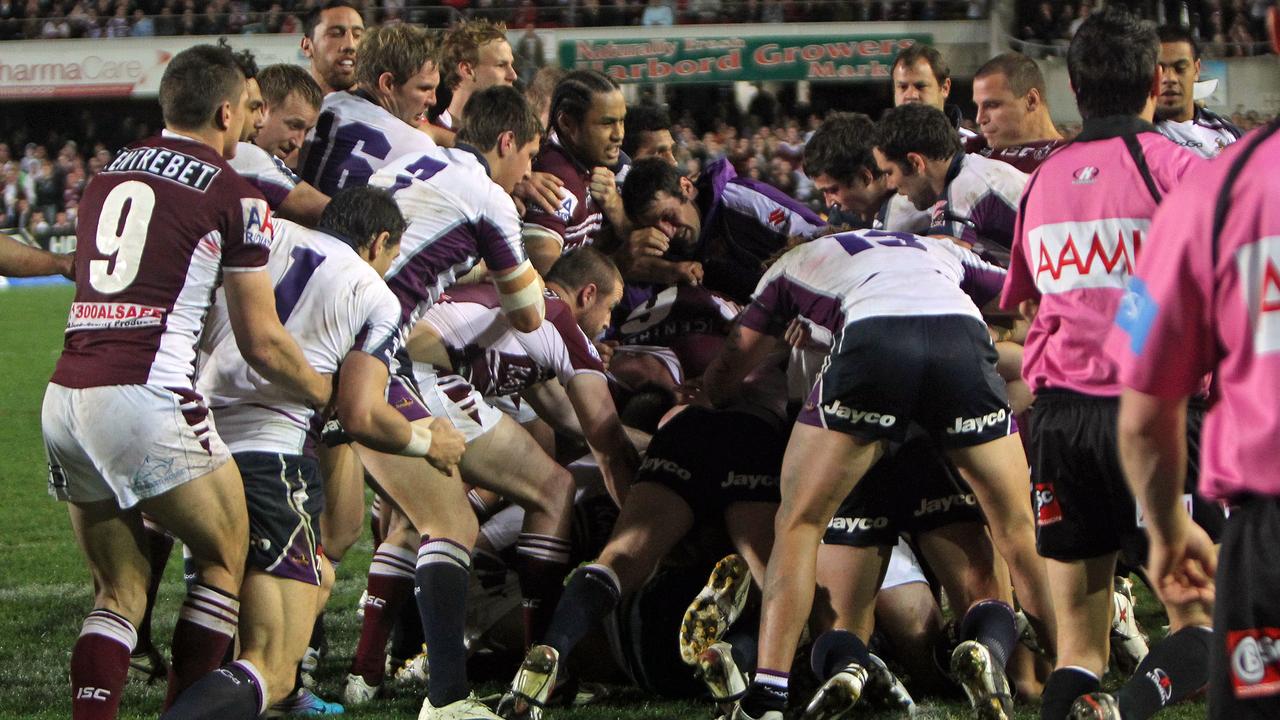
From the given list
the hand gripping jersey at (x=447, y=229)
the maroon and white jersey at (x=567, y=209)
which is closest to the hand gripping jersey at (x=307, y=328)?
the hand gripping jersey at (x=447, y=229)

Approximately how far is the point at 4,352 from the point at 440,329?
1436 cm

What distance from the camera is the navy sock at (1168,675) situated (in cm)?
431

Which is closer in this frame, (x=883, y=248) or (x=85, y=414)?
(x=85, y=414)

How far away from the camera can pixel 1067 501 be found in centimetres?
421

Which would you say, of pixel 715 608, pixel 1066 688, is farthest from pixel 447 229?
pixel 1066 688

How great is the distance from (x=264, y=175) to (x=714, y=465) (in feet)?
6.61

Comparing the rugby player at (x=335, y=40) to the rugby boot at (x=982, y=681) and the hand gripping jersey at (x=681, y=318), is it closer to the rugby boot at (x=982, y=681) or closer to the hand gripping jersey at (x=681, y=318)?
the hand gripping jersey at (x=681, y=318)

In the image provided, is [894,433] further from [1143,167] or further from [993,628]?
[1143,167]

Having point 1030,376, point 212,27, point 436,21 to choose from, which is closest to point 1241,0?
point 436,21

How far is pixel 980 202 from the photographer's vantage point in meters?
5.91

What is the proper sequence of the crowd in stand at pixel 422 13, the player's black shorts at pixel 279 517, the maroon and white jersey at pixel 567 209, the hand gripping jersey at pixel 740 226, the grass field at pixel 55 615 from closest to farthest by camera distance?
1. the player's black shorts at pixel 279 517
2. the grass field at pixel 55 615
3. the maroon and white jersey at pixel 567 209
4. the hand gripping jersey at pixel 740 226
5. the crowd in stand at pixel 422 13

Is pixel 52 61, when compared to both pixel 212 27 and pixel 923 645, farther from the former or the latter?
pixel 923 645

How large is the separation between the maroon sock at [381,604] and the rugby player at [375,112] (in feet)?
5.18

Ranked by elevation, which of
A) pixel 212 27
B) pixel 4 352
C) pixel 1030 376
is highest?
pixel 1030 376
